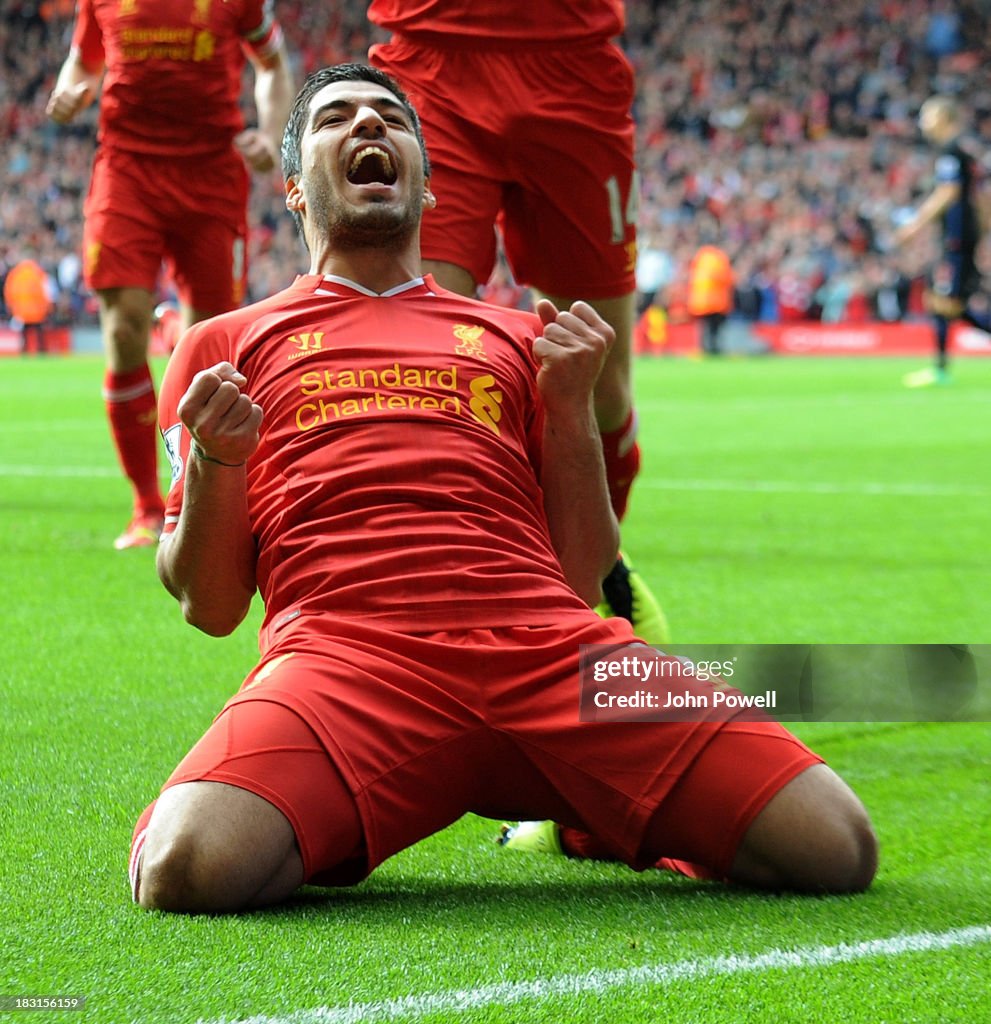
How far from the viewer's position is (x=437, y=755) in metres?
2.57

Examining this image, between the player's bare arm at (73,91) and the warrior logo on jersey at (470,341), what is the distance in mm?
3616

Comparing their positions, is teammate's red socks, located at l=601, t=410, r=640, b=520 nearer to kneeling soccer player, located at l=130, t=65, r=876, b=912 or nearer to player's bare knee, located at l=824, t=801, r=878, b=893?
kneeling soccer player, located at l=130, t=65, r=876, b=912

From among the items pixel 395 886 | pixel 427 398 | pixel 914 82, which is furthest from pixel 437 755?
pixel 914 82

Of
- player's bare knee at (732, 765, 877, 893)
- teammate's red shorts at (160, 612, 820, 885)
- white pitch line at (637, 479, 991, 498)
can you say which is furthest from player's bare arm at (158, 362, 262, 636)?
white pitch line at (637, 479, 991, 498)

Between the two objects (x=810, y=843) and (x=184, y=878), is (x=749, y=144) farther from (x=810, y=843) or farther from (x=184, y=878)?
(x=184, y=878)

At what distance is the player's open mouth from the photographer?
3.05 meters

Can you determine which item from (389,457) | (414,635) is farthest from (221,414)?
(414,635)

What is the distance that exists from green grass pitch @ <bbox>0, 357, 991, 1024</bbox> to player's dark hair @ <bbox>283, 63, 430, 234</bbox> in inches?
43.3

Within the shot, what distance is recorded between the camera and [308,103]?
320 centimetres

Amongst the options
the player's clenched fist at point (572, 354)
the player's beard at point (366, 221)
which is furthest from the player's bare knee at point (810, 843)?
the player's beard at point (366, 221)

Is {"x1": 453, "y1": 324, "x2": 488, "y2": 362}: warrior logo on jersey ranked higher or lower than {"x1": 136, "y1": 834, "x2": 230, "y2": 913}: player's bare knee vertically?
higher

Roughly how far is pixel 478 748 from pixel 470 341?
728mm

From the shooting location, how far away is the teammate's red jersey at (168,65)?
6.40m

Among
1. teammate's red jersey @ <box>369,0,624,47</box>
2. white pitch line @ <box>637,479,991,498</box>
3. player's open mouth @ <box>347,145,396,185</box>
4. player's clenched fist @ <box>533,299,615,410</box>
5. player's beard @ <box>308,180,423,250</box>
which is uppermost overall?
teammate's red jersey @ <box>369,0,624,47</box>
